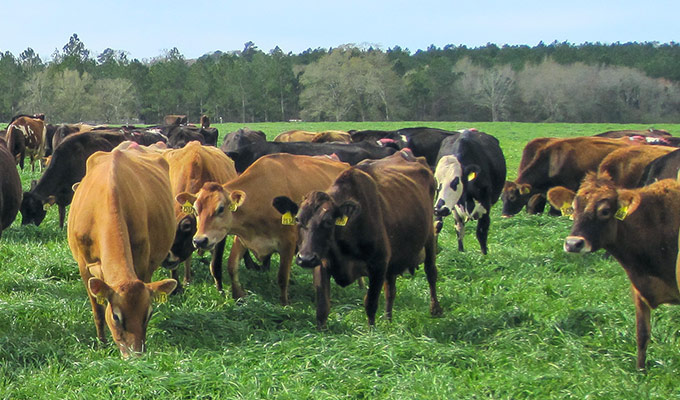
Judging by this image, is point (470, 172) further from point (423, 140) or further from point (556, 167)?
point (423, 140)

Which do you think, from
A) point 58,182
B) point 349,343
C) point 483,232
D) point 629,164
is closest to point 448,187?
point 483,232

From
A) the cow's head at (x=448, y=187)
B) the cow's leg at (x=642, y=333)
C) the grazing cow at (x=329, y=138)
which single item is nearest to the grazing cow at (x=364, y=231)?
the cow's leg at (x=642, y=333)

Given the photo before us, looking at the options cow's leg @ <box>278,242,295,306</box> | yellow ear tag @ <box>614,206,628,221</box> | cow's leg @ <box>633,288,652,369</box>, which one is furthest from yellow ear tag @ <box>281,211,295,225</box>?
cow's leg @ <box>633,288,652,369</box>

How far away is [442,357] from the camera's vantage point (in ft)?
18.0

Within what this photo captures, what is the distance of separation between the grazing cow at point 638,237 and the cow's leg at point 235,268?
3.59 meters

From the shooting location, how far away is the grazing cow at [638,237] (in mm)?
5531

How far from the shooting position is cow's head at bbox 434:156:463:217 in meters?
10.7

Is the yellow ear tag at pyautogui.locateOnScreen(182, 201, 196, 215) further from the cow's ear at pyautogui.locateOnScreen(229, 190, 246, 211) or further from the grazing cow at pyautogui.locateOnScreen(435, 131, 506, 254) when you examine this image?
the grazing cow at pyautogui.locateOnScreen(435, 131, 506, 254)

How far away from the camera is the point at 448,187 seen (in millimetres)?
10906

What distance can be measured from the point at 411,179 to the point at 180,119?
36300 mm

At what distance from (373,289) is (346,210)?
851 mm

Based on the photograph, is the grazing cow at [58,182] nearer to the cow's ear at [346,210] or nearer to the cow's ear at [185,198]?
the cow's ear at [185,198]

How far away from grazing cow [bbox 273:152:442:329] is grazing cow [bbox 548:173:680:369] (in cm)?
172

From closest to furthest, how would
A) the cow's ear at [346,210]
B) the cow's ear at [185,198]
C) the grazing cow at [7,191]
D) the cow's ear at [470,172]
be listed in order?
the cow's ear at [346,210] < the cow's ear at [185,198] < the grazing cow at [7,191] < the cow's ear at [470,172]
